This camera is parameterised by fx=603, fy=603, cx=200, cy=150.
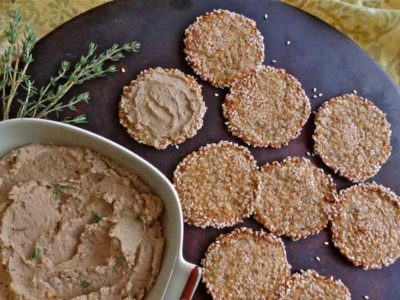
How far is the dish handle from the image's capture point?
4.67 ft

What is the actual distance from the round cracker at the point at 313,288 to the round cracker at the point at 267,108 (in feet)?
1.28

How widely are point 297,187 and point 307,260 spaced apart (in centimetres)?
21

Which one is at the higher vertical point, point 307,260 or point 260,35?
point 260,35

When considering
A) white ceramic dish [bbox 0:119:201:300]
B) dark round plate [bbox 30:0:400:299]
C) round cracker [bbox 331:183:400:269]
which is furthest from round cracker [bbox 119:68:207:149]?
round cracker [bbox 331:183:400:269]

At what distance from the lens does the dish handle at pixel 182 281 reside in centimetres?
142

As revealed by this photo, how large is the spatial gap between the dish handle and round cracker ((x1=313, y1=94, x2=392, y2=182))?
59cm

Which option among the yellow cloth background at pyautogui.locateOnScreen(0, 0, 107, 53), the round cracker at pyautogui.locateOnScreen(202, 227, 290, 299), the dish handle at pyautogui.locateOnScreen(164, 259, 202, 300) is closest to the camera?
the dish handle at pyautogui.locateOnScreen(164, 259, 202, 300)

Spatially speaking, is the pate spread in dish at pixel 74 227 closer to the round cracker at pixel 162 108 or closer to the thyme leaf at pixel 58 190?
the thyme leaf at pixel 58 190

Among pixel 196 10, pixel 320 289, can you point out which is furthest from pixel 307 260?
pixel 196 10

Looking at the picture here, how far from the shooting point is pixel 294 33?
1905 millimetres

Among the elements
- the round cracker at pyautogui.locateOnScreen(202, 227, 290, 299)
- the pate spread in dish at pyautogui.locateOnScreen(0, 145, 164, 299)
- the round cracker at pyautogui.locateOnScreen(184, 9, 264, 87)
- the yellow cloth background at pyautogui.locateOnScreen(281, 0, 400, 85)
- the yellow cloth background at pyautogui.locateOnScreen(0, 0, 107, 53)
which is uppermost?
the yellow cloth background at pyautogui.locateOnScreen(281, 0, 400, 85)

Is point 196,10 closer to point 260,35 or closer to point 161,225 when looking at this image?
point 260,35

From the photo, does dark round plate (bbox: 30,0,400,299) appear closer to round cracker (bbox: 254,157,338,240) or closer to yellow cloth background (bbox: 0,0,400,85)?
round cracker (bbox: 254,157,338,240)

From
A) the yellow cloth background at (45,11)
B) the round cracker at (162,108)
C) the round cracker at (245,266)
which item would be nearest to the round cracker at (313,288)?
the round cracker at (245,266)
